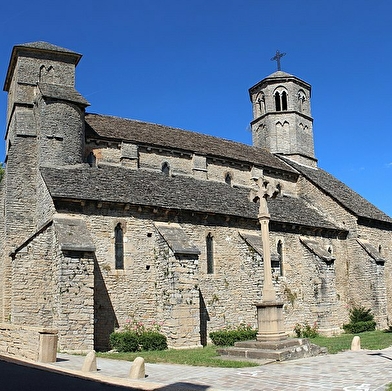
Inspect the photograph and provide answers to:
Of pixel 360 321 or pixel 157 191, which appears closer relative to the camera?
pixel 157 191

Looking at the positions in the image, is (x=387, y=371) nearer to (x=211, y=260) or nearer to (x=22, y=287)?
(x=211, y=260)

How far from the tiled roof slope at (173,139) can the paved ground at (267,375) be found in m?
14.3

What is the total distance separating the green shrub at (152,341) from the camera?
1806 centimetres

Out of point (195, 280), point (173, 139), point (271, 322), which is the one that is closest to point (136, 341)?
point (195, 280)

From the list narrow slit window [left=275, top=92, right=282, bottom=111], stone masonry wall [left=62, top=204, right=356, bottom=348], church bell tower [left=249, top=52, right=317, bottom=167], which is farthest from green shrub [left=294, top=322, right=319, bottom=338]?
narrow slit window [left=275, top=92, right=282, bottom=111]

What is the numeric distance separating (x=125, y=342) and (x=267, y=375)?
7.92 metres

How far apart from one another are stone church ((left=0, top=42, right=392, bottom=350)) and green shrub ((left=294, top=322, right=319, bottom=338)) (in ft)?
1.20

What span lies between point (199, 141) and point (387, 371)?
21011 mm

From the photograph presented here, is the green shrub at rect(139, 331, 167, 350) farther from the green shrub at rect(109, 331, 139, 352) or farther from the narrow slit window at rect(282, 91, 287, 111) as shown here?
the narrow slit window at rect(282, 91, 287, 111)

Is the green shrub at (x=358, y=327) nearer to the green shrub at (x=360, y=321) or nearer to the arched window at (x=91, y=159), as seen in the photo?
the green shrub at (x=360, y=321)

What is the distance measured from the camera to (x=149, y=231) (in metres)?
21.1

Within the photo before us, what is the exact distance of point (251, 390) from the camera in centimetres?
948

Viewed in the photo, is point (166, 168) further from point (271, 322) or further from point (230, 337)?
point (271, 322)

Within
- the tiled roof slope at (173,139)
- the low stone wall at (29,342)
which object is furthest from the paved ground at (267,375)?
the tiled roof slope at (173,139)
